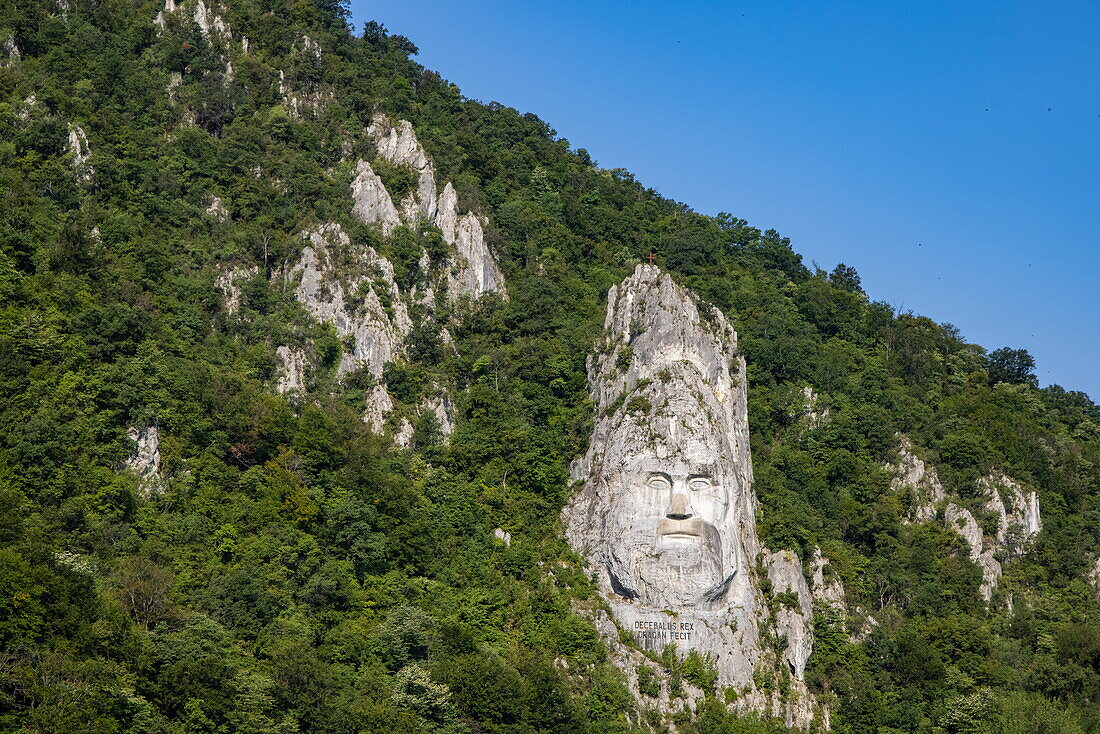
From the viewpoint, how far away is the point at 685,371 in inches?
3039

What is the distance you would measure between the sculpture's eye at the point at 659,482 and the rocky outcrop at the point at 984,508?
18925 mm

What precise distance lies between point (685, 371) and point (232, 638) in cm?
3152

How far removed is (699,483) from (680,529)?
9.86 ft

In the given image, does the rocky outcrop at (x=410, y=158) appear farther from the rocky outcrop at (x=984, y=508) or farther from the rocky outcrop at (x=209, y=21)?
the rocky outcrop at (x=984, y=508)

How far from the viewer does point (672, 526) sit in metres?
72.6

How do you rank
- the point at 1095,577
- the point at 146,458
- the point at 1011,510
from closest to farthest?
the point at 146,458, the point at 1095,577, the point at 1011,510

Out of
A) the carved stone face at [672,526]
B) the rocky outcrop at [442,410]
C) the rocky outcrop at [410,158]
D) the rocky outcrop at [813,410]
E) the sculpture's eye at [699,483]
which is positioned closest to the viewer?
the carved stone face at [672,526]

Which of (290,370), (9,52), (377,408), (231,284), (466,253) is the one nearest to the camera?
(290,370)

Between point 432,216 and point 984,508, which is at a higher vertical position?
point 432,216

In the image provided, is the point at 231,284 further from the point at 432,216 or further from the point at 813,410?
the point at 813,410

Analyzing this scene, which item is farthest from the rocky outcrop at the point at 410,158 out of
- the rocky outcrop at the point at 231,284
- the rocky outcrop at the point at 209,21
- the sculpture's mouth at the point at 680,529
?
the sculpture's mouth at the point at 680,529

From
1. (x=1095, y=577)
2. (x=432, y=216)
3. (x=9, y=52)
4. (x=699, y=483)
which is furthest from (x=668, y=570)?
(x=9, y=52)

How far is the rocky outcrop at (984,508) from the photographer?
270 feet

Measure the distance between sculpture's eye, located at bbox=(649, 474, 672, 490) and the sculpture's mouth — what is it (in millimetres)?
1866
